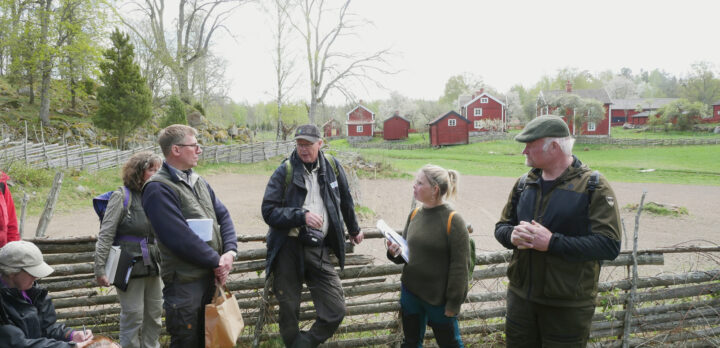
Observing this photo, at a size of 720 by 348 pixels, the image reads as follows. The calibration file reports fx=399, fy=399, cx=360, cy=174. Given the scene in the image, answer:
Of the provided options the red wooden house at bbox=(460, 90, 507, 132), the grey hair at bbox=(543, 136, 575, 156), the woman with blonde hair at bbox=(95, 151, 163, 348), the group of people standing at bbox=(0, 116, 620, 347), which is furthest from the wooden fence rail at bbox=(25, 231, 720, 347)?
the red wooden house at bbox=(460, 90, 507, 132)

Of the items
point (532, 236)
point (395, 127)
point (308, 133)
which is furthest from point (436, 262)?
point (395, 127)

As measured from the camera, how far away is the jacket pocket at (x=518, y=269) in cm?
255

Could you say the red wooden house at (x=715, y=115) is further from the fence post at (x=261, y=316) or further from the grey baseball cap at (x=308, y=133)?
the fence post at (x=261, y=316)

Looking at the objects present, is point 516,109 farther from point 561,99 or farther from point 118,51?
point 118,51

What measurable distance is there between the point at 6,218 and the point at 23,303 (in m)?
1.48

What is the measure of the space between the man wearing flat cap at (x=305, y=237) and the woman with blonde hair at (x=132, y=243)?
987mm

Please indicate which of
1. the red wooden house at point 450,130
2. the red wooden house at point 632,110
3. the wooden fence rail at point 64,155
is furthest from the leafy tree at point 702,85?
the wooden fence rail at point 64,155

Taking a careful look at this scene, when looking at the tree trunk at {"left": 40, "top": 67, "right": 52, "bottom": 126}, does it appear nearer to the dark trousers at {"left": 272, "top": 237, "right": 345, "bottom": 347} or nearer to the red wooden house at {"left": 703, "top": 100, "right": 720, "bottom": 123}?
the dark trousers at {"left": 272, "top": 237, "right": 345, "bottom": 347}

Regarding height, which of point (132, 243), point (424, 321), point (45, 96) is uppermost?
point (45, 96)

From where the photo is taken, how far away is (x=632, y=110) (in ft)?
195

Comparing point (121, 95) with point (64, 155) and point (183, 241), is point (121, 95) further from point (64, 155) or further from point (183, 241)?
point (183, 241)

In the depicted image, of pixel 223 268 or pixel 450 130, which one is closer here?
pixel 223 268

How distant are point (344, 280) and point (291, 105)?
50047 mm

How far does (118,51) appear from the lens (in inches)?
861
